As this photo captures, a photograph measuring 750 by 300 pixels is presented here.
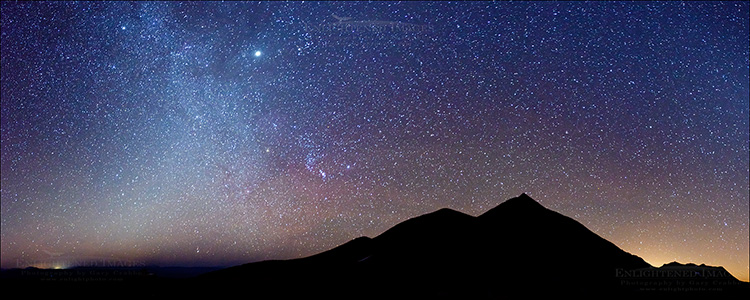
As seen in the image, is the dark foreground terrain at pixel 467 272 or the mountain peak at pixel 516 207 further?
the mountain peak at pixel 516 207

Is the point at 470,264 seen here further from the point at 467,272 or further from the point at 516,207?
the point at 516,207

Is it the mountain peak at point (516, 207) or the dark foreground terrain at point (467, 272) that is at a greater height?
the mountain peak at point (516, 207)

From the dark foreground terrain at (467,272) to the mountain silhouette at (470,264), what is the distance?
7cm

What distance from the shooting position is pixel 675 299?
21.5 meters

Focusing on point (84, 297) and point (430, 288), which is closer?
point (430, 288)

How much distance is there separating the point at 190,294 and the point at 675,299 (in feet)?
85.6

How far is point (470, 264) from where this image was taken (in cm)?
2803

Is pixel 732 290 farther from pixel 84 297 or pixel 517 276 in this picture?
pixel 84 297

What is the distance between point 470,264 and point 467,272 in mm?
2024

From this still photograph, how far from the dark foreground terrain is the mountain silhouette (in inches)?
2.7

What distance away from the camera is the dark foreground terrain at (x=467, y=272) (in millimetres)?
22828

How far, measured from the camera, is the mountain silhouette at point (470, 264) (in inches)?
901

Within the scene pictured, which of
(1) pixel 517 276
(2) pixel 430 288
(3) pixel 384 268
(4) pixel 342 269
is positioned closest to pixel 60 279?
(4) pixel 342 269

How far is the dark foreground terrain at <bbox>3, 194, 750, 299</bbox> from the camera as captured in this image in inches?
899
